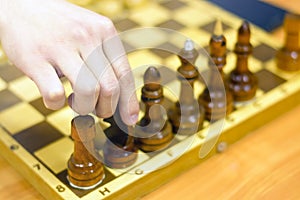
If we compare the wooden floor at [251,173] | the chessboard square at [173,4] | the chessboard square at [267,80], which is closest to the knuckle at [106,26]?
the wooden floor at [251,173]

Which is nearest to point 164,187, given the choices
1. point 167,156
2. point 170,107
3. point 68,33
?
point 167,156

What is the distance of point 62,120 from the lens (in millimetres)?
1364

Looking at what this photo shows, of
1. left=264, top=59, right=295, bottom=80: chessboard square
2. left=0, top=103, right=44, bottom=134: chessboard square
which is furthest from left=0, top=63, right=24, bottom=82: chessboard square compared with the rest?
left=264, top=59, right=295, bottom=80: chessboard square

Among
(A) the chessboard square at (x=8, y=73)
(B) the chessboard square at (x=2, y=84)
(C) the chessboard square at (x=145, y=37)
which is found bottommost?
(C) the chessboard square at (x=145, y=37)

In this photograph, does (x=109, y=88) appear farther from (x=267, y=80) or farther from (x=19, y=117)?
(x=267, y=80)

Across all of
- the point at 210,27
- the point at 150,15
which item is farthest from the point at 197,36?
the point at 150,15

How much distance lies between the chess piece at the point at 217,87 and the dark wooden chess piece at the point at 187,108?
0.03 metres

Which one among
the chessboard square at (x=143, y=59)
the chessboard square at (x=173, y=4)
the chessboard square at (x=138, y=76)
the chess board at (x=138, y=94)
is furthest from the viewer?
the chessboard square at (x=173, y=4)

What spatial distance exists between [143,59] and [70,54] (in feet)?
1.57

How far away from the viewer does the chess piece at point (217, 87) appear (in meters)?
1.32

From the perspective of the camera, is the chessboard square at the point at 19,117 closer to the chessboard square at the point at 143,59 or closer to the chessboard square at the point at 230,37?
the chessboard square at the point at 143,59

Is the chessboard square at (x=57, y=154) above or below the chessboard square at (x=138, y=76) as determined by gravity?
above

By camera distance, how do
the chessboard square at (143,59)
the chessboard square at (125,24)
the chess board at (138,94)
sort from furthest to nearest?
the chessboard square at (125,24), the chessboard square at (143,59), the chess board at (138,94)

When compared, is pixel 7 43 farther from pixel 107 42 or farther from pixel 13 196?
pixel 13 196
